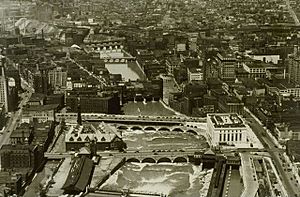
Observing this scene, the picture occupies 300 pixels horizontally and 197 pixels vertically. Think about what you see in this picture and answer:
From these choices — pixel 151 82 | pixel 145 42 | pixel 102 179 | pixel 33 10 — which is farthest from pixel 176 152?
pixel 145 42

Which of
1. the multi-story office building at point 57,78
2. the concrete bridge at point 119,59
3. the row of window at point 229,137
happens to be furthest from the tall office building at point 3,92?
the concrete bridge at point 119,59

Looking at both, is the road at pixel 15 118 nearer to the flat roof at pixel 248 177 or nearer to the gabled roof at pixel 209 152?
the gabled roof at pixel 209 152

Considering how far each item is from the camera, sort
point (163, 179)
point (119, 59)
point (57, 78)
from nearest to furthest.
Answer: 1. point (163, 179)
2. point (57, 78)
3. point (119, 59)

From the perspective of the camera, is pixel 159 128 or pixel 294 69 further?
pixel 294 69

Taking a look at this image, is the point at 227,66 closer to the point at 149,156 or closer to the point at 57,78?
the point at 57,78

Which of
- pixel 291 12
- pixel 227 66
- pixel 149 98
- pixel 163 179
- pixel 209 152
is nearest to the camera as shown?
pixel 163 179

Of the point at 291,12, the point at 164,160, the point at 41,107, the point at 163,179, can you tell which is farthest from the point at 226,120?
the point at 41,107

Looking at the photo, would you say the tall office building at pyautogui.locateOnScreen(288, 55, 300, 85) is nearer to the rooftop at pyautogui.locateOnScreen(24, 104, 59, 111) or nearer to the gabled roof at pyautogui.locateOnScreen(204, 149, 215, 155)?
the gabled roof at pyautogui.locateOnScreen(204, 149, 215, 155)

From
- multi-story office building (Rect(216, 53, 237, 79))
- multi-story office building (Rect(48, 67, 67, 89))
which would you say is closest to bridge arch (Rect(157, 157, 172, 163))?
multi-story office building (Rect(48, 67, 67, 89))
